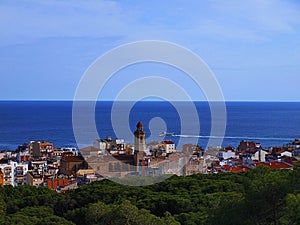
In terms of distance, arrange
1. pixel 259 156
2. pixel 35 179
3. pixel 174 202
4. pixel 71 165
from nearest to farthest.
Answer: pixel 174 202
pixel 35 179
pixel 71 165
pixel 259 156

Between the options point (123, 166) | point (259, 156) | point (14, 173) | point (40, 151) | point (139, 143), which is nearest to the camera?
point (123, 166)

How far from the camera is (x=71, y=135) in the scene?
46.1 meters

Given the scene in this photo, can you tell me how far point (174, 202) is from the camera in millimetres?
10633

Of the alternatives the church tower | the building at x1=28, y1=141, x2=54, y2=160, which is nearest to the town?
the church tower

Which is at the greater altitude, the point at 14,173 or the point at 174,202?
the point at 174,202

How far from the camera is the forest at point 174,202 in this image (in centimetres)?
604

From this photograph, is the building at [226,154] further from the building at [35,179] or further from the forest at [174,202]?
the building at [35,179]

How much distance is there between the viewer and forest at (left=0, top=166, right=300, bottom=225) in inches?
238

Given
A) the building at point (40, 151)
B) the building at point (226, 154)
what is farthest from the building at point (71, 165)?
the building at point (226, 154)

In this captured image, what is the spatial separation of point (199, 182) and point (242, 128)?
38.3 m

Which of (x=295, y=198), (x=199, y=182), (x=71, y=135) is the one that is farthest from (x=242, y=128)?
(x=295, y=198)

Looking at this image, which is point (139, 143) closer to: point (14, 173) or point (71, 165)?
point (71, 165)

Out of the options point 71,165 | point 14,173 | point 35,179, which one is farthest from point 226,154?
point 14,173

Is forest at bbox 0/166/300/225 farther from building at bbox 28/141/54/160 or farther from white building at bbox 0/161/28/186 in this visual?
building at bbox 28/141/54/160
